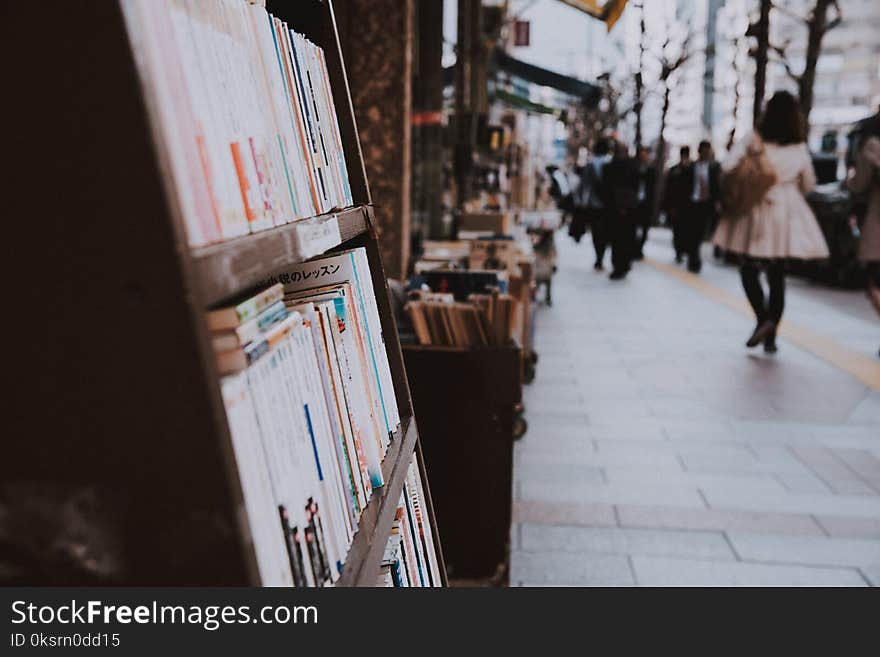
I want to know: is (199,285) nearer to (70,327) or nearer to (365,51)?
(70,327)

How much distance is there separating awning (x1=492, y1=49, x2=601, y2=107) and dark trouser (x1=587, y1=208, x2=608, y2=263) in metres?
6.38

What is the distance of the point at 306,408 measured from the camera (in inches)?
38.6

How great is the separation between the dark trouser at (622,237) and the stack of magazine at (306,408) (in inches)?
339

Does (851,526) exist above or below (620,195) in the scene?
below

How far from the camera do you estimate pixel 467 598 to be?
0.94m

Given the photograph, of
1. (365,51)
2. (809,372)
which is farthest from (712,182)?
(365,51)

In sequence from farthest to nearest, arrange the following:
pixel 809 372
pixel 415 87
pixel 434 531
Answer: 1. pixel 415 87
2. pixel 809 372
3. pixel 434 531

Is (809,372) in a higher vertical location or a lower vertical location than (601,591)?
lower

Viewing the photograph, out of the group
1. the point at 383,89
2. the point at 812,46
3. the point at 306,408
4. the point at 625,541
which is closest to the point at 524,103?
the point at 812,46

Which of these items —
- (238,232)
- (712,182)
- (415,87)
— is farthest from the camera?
(712,182)

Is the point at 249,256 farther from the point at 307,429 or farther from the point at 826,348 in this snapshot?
the point at 826,348

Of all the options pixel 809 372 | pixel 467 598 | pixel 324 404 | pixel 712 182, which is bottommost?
pixel 809 372

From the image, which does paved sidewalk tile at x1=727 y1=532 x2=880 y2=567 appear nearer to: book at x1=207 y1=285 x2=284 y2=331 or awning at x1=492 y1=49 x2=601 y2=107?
book at x1=207 y1=285 x2=284 y2=331

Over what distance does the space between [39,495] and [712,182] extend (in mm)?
11058
